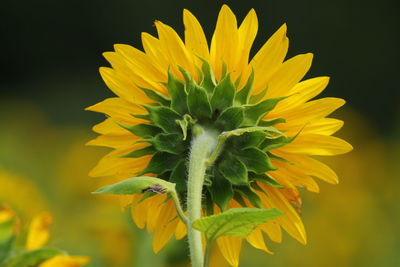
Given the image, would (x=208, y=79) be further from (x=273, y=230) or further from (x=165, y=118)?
(x=273, y=230)

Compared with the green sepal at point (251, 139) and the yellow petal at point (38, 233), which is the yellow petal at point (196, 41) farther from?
the yellow petal at point (38, 233)

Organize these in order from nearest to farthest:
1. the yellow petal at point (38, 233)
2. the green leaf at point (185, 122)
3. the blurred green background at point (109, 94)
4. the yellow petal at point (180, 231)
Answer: the yellow petal at point (38, 233)
the green leaf at point (185, 122)
the yellow petal at point (180, 231)
the blurred green background at point (109, 94)

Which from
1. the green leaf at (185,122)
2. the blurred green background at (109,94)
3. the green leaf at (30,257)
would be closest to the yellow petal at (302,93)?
the green leaf at (185,122)

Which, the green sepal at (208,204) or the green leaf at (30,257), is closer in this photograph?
the green leaf at (30,257)

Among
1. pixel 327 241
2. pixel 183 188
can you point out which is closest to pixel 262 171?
pixel 183 188

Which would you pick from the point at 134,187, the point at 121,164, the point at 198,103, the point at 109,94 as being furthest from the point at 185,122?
the point at 109,94

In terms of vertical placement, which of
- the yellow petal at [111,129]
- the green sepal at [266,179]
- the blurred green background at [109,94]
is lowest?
the green sepal at [266,179]

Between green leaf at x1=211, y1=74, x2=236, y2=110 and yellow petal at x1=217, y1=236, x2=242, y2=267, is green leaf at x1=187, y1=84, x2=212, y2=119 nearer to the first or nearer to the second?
green leaf at x1=211, y1=74, x2=236, y2=110
